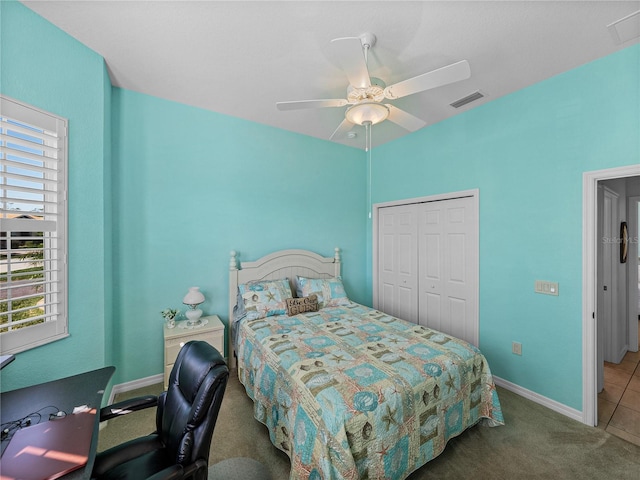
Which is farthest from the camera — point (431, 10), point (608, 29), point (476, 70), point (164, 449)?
point (476, 70)

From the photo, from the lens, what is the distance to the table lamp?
2719mm

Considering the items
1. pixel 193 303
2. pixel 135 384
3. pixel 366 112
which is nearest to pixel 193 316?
pixel 193 303

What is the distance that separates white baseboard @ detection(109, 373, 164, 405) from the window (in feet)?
3.27

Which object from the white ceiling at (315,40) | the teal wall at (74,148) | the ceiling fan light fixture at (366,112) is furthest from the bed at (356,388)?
the white ceiling at (315,40)

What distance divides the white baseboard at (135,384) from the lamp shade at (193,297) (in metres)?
0.85

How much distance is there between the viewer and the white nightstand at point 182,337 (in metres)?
2.50

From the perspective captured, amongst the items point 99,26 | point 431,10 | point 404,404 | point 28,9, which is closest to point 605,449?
point 404,404

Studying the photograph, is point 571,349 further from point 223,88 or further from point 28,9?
point 28,9

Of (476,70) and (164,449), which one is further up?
(476,70)

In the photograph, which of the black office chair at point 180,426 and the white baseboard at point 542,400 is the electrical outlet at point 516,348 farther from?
the black office chair at point 180,426

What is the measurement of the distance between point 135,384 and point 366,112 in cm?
328

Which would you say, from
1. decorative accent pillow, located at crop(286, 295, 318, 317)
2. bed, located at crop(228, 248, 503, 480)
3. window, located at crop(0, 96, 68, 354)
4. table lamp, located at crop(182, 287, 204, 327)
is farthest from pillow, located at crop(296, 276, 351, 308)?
window, located at crop(0, 96, 68, 354)

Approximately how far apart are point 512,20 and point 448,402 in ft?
8.38

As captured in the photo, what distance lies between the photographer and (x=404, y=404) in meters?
1.57
